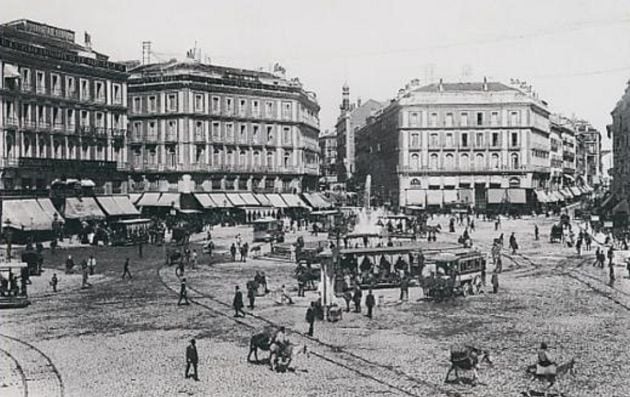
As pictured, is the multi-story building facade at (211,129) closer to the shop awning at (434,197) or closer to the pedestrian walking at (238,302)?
the shop awning at (434,197)

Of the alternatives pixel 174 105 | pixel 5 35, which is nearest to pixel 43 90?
pixel 5 35

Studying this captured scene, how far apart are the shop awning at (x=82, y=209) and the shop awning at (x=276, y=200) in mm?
19176

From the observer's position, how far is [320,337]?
19.5 meters

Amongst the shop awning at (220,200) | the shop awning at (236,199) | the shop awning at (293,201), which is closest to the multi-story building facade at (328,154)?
the shop awning at (293,201)

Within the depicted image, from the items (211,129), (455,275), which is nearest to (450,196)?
(211,129)

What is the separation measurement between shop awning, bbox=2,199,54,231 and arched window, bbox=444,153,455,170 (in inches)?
1770

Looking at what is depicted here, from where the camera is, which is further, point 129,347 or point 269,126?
point 269,126

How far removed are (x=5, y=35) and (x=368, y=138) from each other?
209 ft

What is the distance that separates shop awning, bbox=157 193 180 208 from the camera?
62.0 meters

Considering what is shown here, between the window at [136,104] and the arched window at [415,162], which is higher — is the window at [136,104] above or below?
above

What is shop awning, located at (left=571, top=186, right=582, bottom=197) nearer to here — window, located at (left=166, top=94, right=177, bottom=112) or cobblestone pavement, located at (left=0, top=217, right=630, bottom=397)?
window, located at (left=166, top=94, right=177, bottom=112)

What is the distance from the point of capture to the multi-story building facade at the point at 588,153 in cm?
13488

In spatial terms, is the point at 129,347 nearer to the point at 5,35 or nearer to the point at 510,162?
the point at 5,35

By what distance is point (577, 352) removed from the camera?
693 inches
